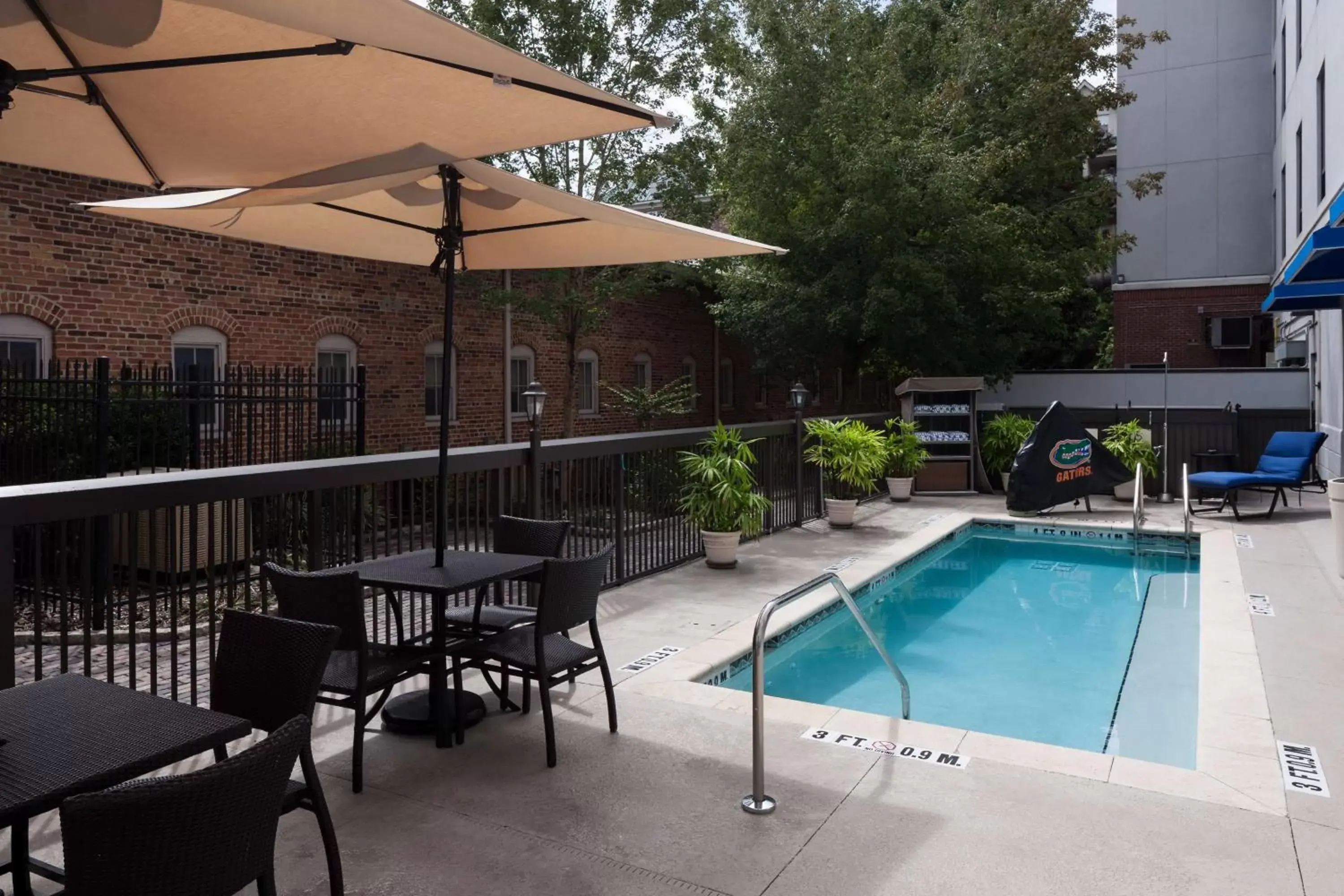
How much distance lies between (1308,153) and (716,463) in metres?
10.4

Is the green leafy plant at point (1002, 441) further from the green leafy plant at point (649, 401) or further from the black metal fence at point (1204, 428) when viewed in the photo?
the green leafy plant at point (649, 401)

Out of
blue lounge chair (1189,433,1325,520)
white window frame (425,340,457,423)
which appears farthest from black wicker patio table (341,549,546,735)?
blue lounge chair (1189,433,1325,520)

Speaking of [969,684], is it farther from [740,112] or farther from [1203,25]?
[1203,25]

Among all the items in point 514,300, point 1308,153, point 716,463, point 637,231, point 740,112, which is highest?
point 740,112

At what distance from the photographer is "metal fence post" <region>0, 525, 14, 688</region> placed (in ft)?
9.63

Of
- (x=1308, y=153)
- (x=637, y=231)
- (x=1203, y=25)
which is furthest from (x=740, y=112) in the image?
(x=1203, y=25)

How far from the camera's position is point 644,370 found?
16.5 metres

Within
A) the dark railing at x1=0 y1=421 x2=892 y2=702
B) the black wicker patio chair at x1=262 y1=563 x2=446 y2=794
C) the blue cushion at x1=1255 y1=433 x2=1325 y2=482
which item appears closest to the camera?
the black wicker patio chair at x1=262 y1=563 x2=446 y2=794

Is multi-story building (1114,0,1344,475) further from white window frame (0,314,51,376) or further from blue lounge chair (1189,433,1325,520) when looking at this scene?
white window frame (0,314,51,376)

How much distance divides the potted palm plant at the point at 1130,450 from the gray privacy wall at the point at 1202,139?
10.8m

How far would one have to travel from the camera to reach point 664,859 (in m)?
2.90

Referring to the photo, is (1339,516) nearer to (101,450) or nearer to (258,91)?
(258,91)

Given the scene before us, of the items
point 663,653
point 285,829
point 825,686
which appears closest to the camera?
point 285,829

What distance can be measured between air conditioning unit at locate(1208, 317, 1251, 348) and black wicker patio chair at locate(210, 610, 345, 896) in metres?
21.9
